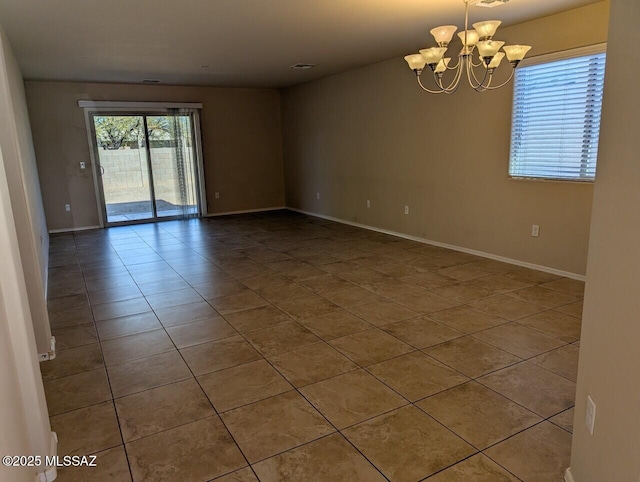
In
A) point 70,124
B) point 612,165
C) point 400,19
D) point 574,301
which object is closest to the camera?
point 612,165

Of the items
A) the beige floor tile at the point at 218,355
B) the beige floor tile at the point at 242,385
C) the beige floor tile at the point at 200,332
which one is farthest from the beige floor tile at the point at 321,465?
the beige floor tile at the point at 200,332

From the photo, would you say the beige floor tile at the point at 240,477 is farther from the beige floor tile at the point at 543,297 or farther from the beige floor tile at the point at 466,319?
the beige floor tile at the point at 543,297

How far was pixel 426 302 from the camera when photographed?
3.80 m

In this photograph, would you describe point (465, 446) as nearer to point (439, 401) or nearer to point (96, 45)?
point (439, 401)

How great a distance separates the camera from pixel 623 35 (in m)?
1.33

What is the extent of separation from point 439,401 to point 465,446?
359 millimetres

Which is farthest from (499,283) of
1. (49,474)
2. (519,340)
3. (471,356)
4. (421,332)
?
(49,474)

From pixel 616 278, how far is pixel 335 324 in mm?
2230

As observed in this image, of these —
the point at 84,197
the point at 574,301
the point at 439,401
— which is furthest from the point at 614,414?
the point at 84,197

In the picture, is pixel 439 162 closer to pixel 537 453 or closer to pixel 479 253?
pixel 479 253

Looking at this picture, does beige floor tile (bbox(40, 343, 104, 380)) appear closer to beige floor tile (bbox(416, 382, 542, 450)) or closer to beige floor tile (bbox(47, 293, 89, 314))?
beige floor tile (bbox(47, 293, 89, 314))

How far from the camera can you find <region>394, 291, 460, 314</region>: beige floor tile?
12.0 ft

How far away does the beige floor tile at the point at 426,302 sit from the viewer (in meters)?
3.65

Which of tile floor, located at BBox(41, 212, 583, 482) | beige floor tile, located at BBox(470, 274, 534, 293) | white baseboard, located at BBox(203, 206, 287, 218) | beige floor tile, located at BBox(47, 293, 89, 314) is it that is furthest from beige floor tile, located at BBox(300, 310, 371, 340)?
white baseboard, located at BBox(203, 206, 287, 218)
